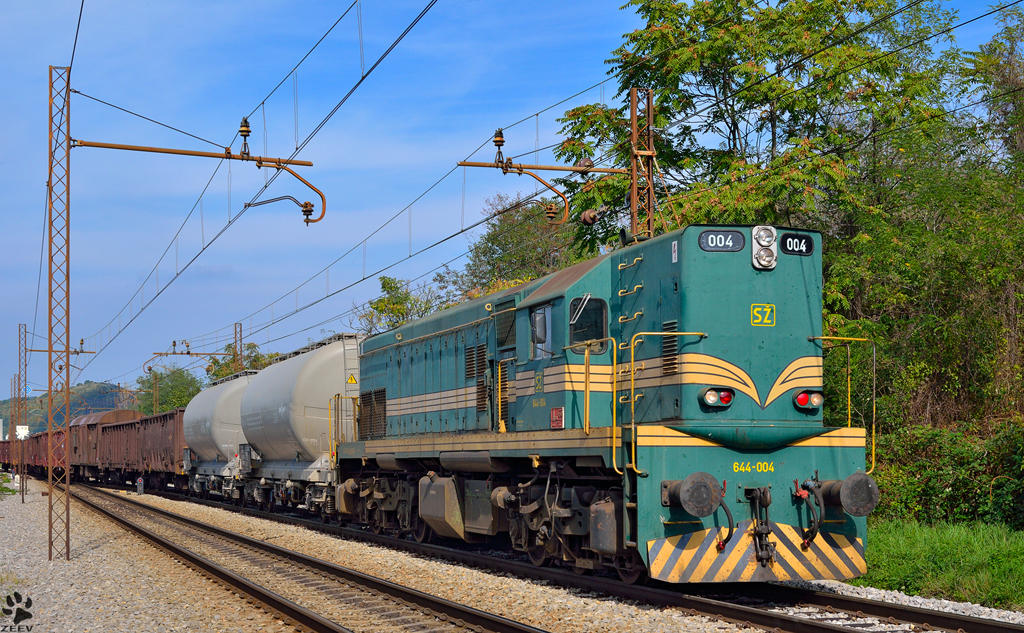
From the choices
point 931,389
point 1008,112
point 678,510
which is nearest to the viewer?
point 678,510

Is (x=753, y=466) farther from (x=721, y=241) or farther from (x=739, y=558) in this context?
(x=721, y=241)

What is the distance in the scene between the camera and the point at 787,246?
32.3ft

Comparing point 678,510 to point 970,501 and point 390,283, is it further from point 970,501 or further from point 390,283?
point 390,283

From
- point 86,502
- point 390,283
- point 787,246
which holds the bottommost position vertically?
point 86,502

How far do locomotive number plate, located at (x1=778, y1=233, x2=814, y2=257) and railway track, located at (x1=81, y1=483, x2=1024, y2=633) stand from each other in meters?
3.51

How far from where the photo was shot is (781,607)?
901cm

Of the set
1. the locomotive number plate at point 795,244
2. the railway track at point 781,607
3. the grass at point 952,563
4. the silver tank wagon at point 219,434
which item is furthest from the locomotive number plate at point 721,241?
the silver tank wagon at point 219,434

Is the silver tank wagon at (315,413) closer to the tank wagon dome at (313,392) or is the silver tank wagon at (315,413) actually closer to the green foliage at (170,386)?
the tank wagon dome at (313,392)

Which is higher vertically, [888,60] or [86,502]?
[888,60]

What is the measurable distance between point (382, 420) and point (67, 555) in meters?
5.63

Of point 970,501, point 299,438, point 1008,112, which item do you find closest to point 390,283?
point 299,438

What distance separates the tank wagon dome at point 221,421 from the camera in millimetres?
25362

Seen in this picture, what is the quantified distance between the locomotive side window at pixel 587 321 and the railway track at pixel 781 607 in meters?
2.64

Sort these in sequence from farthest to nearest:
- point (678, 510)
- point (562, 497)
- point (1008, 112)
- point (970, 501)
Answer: point (1008, 112), point (970, 501), point (562, 497), point (678, 510)
